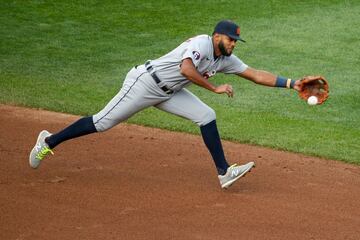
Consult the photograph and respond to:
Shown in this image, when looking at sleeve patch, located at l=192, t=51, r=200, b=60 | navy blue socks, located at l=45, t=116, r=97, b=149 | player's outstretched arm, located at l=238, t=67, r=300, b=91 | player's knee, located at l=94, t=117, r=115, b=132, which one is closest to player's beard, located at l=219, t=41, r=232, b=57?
sleeve patch, located at l=192, t=51, r=200, b=60

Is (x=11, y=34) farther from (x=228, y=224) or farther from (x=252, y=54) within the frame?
(x=228, y=224)

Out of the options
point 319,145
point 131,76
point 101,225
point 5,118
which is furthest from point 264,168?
point 5,118

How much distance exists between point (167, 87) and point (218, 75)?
4.17 m

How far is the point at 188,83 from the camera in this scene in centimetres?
783

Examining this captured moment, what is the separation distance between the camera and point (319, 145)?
9383mm

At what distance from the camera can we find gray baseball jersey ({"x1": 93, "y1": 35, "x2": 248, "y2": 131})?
773 centimetres

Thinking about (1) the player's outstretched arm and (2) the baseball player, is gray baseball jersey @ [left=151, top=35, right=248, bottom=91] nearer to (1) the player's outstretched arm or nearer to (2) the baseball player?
(2) the baseball player

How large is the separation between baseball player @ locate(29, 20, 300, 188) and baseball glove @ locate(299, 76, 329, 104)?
0.28ft

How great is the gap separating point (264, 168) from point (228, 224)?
1749 mm

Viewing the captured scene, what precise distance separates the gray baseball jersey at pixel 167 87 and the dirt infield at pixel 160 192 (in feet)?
2.16

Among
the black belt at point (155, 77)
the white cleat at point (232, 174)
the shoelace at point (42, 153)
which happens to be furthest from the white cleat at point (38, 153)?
the white cleat at point (232, 174)

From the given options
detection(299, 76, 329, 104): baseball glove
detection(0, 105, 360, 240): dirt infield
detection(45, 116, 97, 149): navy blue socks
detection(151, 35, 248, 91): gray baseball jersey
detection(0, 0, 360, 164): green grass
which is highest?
detection(151, 35, 248, 91): gray baseball jersey

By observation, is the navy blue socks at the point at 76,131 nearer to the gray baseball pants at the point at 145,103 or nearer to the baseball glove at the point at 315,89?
the gray baseball pants at the point at 145,103

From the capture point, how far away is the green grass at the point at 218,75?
10.0 metres
